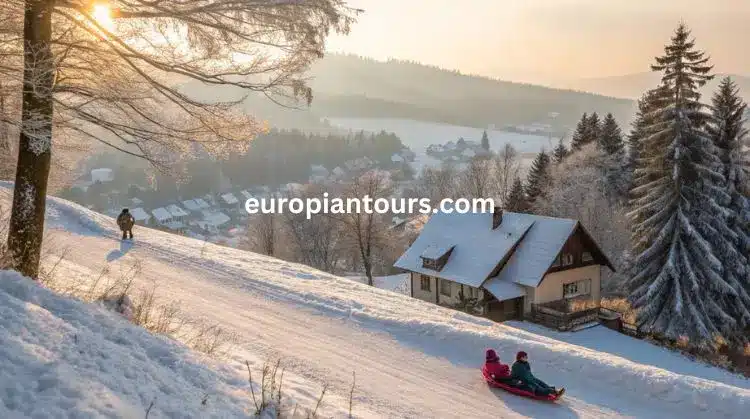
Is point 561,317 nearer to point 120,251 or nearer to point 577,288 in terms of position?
point 577,288

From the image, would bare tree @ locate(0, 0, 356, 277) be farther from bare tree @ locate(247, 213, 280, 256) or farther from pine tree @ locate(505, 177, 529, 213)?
pine tree @ locate(505, 177, 529, 213)

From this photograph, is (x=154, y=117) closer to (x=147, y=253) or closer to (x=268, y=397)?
(x=268, y=397)

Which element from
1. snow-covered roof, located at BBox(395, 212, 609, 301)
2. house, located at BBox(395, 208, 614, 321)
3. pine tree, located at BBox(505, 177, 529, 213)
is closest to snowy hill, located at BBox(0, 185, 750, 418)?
snow-covered roof, located at BBox(395, 212, 609, 301)

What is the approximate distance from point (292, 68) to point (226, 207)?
408 ft

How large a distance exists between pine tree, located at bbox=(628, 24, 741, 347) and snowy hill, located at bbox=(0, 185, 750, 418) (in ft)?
48.2

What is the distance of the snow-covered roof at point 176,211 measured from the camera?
375 feet

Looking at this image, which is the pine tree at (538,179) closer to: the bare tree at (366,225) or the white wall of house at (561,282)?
the bare tree at (366,225)

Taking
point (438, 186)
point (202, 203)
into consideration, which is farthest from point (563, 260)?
point (202, 203)

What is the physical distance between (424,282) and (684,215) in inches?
620

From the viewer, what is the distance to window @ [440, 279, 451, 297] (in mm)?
33531

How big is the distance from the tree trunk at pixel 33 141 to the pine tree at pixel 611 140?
4935 centimetres

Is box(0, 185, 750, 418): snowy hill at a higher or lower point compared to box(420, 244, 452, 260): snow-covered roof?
lower

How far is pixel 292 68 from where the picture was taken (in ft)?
29.6

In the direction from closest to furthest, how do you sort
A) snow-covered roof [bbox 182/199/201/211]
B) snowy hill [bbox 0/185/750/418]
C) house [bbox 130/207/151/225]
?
snowy hill [bbox 0/185/750/418], house [bbox 130/207/151/225], snow-covered roof [bbox 182/199/201/211]
